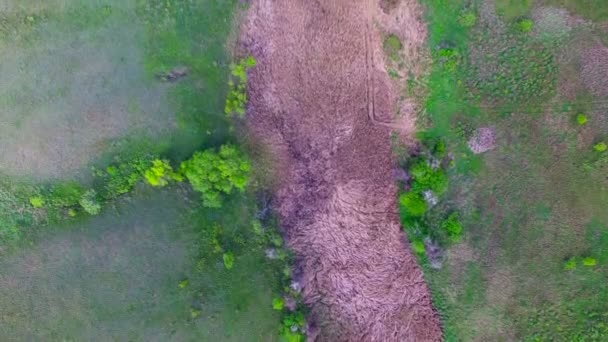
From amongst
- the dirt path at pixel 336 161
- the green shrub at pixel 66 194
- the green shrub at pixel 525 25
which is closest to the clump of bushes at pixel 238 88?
the dirt path at pixel 336 161

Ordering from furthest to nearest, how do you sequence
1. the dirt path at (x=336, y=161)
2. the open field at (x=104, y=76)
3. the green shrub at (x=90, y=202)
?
the dirt path at (x=336, y=161) → the open field at (x=104, y=76) → the green shrub at (x=90, y=202)

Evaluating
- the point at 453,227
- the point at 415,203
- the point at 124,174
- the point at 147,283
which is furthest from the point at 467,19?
the point at 147,283

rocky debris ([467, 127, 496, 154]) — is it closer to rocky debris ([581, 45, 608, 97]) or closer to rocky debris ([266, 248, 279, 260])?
rocky debris ([581, 45, 608, 97])

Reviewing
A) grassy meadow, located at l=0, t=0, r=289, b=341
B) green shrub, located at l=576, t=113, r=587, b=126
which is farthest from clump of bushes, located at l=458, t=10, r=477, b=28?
grassy meadow, located at l=0, t=0, r=289, b=341

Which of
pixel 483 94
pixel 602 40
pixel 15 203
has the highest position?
pixel 602 40

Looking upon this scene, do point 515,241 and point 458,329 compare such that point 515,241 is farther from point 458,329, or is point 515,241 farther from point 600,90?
point 600,90

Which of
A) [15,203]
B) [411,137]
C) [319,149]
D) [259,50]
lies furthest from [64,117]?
[411,137]

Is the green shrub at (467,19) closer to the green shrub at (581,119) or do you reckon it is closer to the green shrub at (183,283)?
the green shrub at (581,119)
